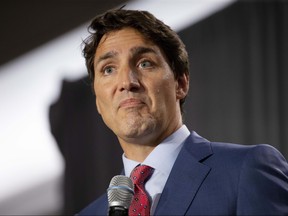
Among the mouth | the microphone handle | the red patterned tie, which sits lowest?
the red patterned tie

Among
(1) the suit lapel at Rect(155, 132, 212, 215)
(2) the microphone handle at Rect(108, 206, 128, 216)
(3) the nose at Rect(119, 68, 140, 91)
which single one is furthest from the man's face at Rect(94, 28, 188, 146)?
(2) the microphone handle at Rect(108, 206, 128, 216)

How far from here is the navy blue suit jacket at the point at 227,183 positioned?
47.2 inches

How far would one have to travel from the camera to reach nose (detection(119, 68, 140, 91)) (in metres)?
1.41

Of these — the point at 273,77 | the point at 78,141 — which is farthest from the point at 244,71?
the point at 78,141

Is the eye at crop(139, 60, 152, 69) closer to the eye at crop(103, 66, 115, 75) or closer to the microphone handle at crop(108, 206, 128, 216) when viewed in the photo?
the eye at crop(103, 66, 115, 75)

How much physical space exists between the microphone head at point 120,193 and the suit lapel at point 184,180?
0.83 feet

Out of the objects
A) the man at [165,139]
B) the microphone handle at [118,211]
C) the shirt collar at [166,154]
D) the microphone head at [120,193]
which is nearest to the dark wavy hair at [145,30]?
the man at [165,139]

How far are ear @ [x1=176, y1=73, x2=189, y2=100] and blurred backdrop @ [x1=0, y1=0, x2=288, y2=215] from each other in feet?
2.99

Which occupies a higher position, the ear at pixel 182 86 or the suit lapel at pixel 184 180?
the ear at pixel 182 86

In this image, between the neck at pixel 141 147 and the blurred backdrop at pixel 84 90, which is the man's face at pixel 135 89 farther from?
the blurred backdrop at pixel 84 90

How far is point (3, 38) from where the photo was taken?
256 cm

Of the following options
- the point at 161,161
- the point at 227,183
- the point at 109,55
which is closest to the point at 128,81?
the point at 109,55

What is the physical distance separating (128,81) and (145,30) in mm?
218

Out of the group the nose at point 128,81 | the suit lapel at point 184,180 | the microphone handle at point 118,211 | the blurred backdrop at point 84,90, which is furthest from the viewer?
the blurred backdrop at point 84,90
